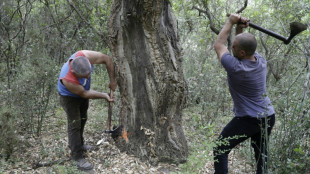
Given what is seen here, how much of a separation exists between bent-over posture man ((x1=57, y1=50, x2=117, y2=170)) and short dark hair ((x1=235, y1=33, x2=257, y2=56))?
1.98 m

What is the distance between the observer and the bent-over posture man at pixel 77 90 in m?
3.18

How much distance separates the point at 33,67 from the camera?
14.1 feet

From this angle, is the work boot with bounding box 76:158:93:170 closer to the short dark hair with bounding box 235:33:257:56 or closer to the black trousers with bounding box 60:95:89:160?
the black trousers with bounding box 60:95:89:160

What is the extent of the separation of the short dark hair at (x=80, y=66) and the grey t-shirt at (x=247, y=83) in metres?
1.80

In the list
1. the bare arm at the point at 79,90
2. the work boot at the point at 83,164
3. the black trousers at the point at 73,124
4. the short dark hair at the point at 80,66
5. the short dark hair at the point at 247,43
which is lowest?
the work boot at the point at 83,164

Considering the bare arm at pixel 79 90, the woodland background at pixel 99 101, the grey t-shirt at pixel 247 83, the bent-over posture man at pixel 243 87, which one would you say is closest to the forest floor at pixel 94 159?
the woodland background at pixel 99 101

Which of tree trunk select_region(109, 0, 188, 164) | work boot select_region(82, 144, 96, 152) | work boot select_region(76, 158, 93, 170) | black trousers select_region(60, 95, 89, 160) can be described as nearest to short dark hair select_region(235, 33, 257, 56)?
tree trunk select_region(109, 0, 188, 164)

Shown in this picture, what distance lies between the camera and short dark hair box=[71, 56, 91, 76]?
10.3 ft

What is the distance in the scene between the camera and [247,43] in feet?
8.11

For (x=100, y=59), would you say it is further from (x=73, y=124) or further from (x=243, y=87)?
(x=243, y=87)

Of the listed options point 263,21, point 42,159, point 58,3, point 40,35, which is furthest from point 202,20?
point 42,159

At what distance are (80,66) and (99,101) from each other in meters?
3.14

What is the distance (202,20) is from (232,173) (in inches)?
238

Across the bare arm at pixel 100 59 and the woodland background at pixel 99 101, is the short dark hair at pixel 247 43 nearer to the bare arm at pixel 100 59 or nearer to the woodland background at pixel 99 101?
the woodland background at pixel 99 101
